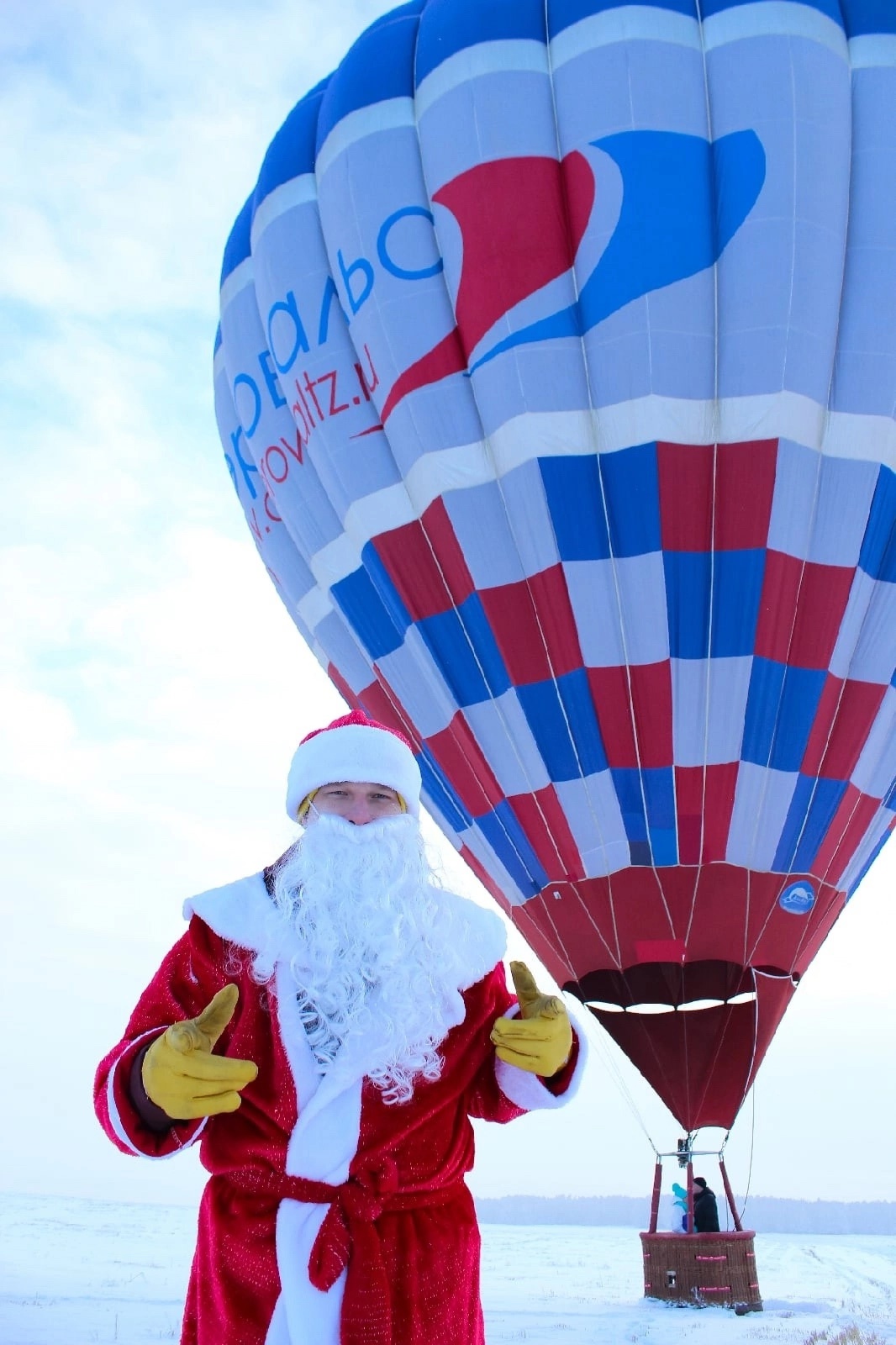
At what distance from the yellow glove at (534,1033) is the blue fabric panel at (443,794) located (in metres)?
5.13

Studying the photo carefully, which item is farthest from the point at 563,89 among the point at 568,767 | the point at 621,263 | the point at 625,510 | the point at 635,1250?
the point at 635,1250

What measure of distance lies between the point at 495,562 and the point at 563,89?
2.73 meters

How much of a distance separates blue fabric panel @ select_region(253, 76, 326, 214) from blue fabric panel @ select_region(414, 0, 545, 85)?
0.98 metres

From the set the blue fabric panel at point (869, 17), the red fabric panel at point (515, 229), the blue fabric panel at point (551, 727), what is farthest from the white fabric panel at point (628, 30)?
the blue fabric panel at point (551, 727)

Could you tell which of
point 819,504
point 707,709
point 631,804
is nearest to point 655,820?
point 631,804

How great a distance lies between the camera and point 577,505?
22.5ft

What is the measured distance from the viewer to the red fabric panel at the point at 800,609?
6.81 meters

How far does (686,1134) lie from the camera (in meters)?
7.24

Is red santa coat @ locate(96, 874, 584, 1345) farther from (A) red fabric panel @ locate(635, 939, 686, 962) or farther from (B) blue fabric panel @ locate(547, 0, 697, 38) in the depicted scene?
(B) blue fabric panel @ locate(547, 0, 697, 38)

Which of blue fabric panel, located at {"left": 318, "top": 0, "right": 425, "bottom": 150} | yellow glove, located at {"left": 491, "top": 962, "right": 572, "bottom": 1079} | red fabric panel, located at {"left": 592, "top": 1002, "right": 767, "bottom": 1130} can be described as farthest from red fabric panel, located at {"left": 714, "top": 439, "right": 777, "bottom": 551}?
yellow glove, located at {"left": 491, "top": 962, "right": 572, "bottom": 1079}

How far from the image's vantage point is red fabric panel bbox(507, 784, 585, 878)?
23.4ft

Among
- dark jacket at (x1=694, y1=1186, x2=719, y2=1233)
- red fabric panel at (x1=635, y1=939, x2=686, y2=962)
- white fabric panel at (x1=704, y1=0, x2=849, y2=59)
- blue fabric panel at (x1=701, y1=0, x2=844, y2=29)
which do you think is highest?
blue fabric panel at (x1=701, y1=0, x2=844, y2=29)

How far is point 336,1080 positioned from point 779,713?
525 cm

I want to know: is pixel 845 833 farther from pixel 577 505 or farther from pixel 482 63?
pixel 482 63
